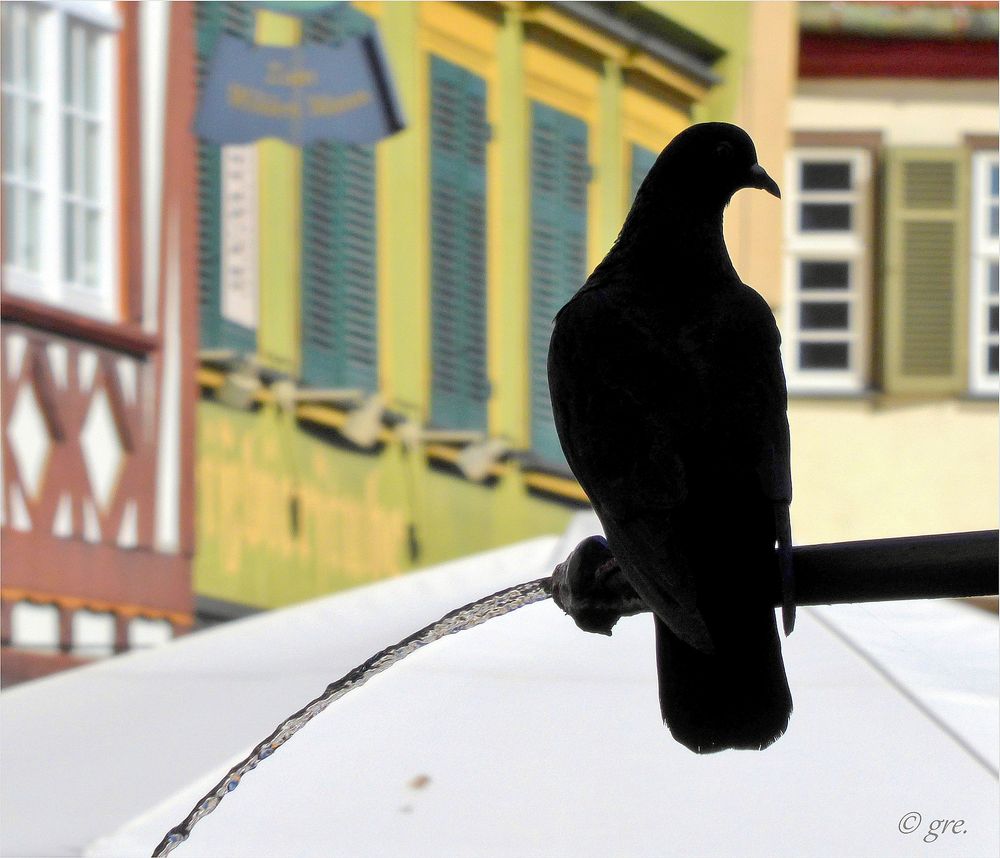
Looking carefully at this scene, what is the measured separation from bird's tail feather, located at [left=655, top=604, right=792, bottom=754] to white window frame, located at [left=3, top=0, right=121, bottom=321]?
16.2 ft

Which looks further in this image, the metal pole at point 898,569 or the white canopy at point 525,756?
the white canopy at point 525,756

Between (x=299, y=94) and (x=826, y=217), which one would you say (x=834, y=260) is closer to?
(x=826, y=217)

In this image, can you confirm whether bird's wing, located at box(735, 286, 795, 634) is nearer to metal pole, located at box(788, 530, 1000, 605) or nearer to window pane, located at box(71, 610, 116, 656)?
metal pole, located at box(788, 530, 1000, 605)

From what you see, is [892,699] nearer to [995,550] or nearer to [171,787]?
[171,787]

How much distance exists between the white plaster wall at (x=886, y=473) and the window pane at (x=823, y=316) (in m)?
0.48

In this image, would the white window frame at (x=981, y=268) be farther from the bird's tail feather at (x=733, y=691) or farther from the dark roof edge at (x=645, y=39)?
the bird's tail feather at (x=733, y=691)

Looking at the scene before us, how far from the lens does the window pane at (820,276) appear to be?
8625 millimetres

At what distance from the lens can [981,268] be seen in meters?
8.68

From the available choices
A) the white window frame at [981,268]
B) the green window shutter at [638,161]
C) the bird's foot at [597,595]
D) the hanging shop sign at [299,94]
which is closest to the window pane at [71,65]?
the hanging shop sign at [299,94]

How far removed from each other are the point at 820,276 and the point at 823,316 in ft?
0.61

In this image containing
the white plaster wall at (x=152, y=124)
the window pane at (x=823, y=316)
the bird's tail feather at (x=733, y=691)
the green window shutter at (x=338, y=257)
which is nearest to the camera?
the bird's tail feather at (x=733, y=691)

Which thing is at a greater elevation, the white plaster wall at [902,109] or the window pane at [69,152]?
the white plaster wall at [902,109]

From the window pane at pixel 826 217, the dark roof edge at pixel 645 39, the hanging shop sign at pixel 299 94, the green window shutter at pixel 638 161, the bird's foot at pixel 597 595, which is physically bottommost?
the bird's foot at pixel 597 595

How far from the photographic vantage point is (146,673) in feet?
12.9
